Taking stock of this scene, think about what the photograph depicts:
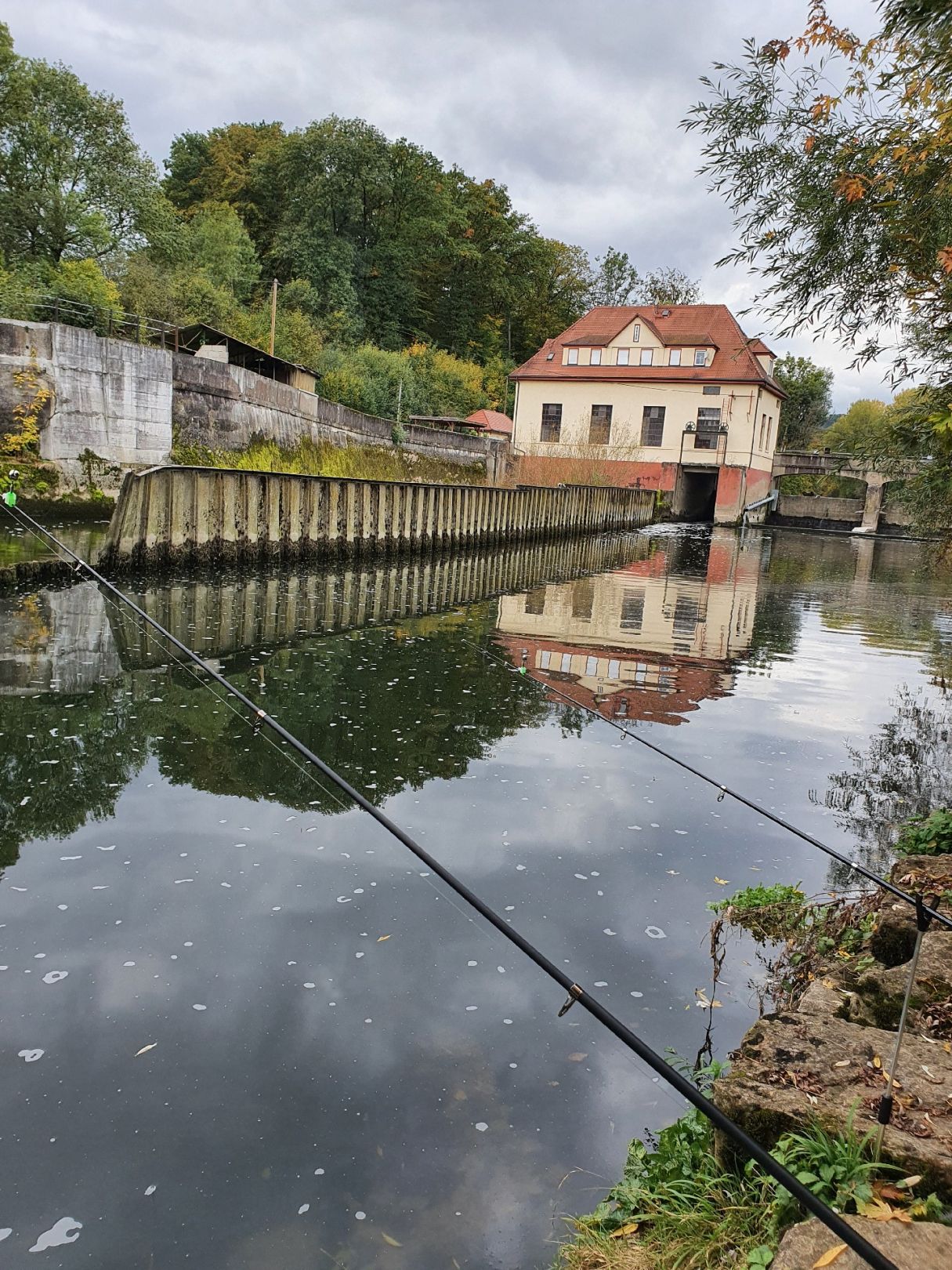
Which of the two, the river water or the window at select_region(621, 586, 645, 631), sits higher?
the window at select_region(621, 586, 645, 631)

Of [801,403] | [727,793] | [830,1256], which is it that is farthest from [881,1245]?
[801,403]

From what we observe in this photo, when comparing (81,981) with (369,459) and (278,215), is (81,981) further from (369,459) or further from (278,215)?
(278,215)

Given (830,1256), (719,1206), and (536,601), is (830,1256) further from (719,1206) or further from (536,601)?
(536,601)

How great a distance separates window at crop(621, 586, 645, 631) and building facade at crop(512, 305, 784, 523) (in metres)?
26.9

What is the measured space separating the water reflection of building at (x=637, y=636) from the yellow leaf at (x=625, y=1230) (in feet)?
21.5

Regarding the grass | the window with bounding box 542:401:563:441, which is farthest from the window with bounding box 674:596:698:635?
the window with bounding box 542:401:563:441

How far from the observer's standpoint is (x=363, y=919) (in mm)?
4895

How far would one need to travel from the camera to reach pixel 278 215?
58.9 metres

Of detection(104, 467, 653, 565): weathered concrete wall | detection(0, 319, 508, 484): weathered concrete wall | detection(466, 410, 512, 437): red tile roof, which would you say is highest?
detection(466, 410, 512, 437): red tile roof

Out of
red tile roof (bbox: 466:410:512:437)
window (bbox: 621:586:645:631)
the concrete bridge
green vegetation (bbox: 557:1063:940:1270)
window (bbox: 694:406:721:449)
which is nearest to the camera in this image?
green vegetation (bbox: 557:1063:940:1270)

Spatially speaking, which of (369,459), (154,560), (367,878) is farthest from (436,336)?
(367,878)

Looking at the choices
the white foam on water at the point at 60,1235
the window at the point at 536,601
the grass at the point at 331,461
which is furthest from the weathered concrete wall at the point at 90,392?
the white foam on water at the point at 60,1235

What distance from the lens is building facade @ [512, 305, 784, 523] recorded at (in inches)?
1934

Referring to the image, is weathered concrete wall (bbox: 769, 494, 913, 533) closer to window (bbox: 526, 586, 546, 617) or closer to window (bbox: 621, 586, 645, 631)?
window (bbox: 621, 586, 645, 631)
